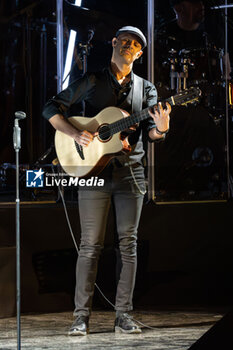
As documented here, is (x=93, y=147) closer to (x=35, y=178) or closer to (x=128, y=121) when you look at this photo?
(x=128, y=121)

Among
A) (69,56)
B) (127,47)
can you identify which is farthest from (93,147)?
(69,56)

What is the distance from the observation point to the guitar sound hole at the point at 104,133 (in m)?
3.10

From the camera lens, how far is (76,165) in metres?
3.26

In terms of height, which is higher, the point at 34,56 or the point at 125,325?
the point at 34,56

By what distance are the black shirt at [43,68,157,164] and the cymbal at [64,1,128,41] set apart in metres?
0.56

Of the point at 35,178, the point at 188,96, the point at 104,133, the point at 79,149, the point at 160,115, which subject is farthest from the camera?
the point at 35,178

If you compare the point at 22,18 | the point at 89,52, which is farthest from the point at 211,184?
the point at 22,18

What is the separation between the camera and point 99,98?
321 centimetres

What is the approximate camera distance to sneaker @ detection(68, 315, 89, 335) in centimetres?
311

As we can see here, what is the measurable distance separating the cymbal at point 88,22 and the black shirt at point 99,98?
0.56 m

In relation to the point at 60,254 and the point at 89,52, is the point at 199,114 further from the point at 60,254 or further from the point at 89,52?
the point at 60,254

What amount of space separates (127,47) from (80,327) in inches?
65.3

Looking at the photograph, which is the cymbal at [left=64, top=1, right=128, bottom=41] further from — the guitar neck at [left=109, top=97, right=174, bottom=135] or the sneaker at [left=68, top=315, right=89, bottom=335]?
the sneaker at [left=68, top=315, right=89, bottom=335]

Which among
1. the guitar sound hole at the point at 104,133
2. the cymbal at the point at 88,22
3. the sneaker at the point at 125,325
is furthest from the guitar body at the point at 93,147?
the sneaker at the point at 125,325
